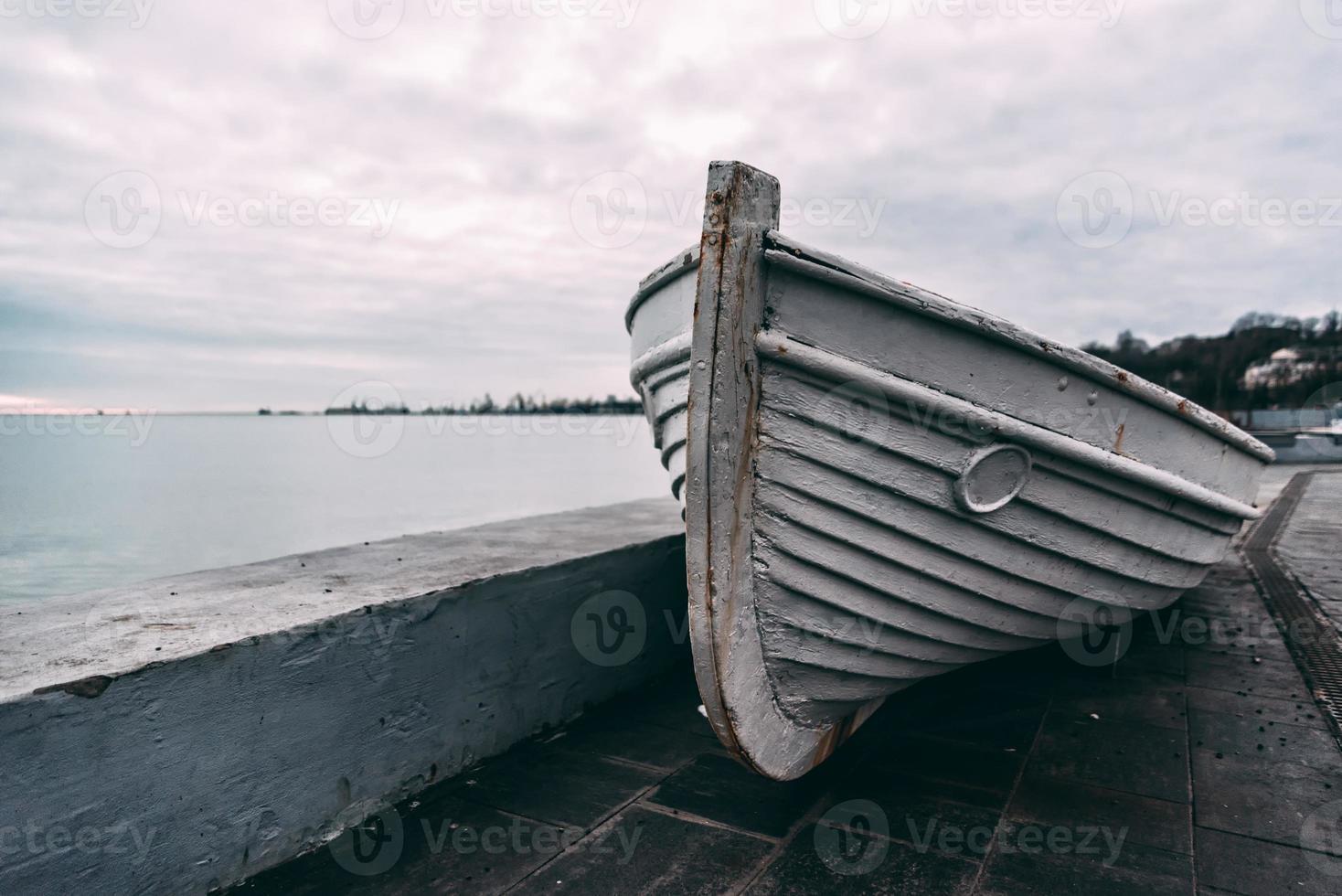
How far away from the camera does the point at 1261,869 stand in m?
2.46

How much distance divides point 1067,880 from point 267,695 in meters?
2.49

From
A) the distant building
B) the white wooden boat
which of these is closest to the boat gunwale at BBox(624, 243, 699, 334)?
the white wooden boat

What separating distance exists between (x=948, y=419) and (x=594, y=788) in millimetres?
1906

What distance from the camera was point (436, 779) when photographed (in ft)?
9.97

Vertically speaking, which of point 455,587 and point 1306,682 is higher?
point 455,587

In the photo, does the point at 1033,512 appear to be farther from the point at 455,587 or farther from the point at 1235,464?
the point at 455,587

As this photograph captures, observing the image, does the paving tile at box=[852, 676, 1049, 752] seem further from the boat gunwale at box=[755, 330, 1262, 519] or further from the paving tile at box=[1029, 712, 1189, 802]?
the boat gunwale at box=[755, 330, 1262, 519]

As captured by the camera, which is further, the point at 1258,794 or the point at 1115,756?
the point at 1115,756

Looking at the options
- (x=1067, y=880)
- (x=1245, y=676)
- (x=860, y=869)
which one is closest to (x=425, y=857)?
(x=860, y=869)

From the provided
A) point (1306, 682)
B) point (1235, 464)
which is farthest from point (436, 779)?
point (1306, 682)

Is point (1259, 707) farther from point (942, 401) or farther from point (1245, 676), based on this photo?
point (942, 401)

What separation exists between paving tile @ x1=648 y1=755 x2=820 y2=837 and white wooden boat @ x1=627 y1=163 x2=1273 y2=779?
8.5 inches

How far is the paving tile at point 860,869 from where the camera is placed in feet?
7.91

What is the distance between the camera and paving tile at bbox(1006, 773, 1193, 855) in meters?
2.69
